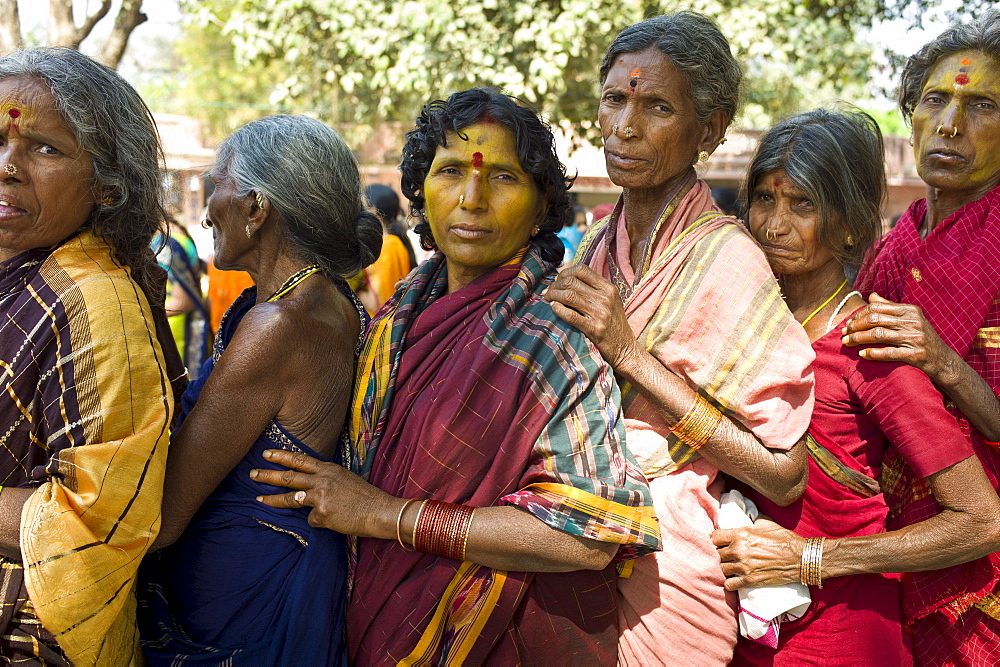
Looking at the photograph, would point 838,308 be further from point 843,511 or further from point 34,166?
point 34,166

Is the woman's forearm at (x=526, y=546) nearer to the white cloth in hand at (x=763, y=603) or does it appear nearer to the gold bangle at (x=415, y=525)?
the gold bangle at (x=415, y=525)


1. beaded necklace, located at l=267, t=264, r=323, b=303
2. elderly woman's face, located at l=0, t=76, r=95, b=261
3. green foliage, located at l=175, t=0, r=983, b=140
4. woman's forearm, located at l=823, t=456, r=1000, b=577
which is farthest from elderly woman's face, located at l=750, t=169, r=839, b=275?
green foliage, located at l=175, t=0, r=983, b=140

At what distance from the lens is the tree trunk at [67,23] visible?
6.97 metres

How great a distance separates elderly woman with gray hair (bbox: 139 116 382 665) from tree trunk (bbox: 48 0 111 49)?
18.8 feet

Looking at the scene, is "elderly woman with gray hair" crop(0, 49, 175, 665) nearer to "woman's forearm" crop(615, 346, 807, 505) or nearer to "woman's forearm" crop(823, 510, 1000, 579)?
"woman's forearm" crop(615, 346, 807, 505)

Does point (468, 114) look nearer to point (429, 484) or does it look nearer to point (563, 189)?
point (563, 189)

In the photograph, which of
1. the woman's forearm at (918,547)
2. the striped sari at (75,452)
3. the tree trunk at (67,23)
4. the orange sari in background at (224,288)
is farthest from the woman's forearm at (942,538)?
the tree trunk at (67,23)

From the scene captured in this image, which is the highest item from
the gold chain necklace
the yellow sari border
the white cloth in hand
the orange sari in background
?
the gold chain necklace

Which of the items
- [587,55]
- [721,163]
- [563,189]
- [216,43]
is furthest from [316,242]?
[216,43]

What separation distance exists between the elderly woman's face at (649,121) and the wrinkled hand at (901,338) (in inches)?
27.1

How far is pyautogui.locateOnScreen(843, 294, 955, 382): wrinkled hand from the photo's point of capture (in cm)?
222

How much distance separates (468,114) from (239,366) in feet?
2.92

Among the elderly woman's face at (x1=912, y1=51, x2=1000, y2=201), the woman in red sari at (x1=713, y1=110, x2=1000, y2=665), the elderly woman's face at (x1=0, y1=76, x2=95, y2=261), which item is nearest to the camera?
the elderly woman's face at (x1=0, y1=76, x2=95, y2=261)

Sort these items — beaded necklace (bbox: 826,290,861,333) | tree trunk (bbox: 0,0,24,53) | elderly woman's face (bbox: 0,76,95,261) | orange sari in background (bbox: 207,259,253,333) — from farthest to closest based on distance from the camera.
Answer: tree trunk (bbox: 0,0,24,53)
orange sari in background (bbox: 207,259,253,333)
beaded necklace (bbox: 826,290,861,333)
elderly woman's face (bbox: 0,76,95,261)
